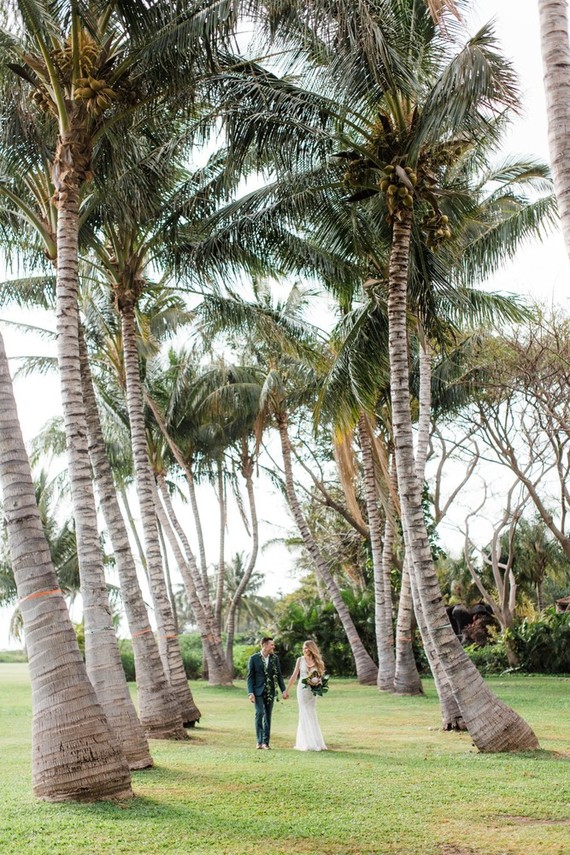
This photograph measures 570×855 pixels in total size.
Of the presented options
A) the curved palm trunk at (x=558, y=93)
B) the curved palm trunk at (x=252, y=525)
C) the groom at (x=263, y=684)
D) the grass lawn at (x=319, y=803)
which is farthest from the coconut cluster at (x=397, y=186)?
the curved palm trunk at (x=252, y=525)

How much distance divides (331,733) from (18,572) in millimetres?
8687

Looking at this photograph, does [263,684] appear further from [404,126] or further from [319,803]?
[404,126]

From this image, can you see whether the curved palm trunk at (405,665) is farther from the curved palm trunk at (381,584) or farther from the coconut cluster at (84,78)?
the coconut cluster at (84,78)

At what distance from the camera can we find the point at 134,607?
1313 cm

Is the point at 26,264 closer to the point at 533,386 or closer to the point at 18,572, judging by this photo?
the point at 18,572

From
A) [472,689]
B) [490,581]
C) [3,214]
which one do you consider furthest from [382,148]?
[490,581]

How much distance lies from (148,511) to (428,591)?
5.31 metres

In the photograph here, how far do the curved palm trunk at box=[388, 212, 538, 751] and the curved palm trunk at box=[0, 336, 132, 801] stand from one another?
4961mm

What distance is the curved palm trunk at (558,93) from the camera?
6930mm

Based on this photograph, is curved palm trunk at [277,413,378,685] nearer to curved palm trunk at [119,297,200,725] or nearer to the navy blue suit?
curved palm trunk at [119,297,200,725]

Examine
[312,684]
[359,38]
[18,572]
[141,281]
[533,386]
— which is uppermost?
[359,38]

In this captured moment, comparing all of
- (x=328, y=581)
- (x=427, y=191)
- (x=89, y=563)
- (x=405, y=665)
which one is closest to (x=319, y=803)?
(x=89, y=563)

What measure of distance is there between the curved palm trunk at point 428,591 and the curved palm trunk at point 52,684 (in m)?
4.96

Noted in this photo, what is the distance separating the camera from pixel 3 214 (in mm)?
14320
